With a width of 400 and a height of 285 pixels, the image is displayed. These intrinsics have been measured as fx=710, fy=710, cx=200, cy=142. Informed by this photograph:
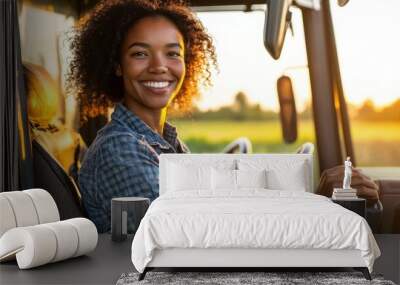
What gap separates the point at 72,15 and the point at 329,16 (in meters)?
2.68

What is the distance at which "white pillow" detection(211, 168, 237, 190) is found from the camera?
6676mm

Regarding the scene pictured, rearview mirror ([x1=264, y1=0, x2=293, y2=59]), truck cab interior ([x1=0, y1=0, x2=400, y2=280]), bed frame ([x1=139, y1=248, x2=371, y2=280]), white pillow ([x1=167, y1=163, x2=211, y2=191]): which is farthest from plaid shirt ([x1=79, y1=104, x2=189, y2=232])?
bed frame ([x1=139, y1=248, x2=371, y2=280])

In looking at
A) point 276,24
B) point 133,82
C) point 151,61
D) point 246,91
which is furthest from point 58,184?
point 276,24

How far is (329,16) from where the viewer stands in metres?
7.32

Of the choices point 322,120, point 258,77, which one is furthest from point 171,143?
point 322,120

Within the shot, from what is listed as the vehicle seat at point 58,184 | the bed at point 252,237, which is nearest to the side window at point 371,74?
the bed at point 252,237

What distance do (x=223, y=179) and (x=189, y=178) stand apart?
1.13 ft

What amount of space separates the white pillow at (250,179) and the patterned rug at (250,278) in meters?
1.52

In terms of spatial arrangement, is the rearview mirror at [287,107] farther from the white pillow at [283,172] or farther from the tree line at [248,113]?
the white pillow at [283,172]

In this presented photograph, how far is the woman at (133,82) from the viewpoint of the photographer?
7.25 m

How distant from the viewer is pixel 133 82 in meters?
7.36

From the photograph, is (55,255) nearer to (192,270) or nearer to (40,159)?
(192,270)

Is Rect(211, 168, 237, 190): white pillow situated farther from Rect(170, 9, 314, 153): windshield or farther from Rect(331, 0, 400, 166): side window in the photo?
Rect(331, 0, 400, 166): side window

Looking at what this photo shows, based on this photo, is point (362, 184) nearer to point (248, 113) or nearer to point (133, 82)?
point (248, 113)
